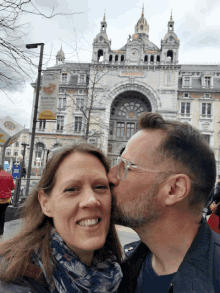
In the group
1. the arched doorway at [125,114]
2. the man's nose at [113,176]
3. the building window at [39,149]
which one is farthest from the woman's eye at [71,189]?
the building window at [39,149]

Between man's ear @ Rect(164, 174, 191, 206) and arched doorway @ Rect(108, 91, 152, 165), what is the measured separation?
3143 cm

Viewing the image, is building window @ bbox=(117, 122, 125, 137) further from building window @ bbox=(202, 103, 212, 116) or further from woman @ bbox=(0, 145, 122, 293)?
woman @ bbox=(0, 145, 122, 293)

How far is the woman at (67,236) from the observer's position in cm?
125

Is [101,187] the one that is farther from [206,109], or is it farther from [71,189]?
[206,109]

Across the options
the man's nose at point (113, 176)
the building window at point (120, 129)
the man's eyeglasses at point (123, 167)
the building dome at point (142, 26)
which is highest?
the building dome at point (142, 26)

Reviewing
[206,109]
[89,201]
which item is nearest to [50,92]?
[89,201]

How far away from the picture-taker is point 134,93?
1324 inches

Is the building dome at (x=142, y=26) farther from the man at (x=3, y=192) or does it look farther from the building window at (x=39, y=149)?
the man at (x=3, y=192)

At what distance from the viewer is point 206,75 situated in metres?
33.7

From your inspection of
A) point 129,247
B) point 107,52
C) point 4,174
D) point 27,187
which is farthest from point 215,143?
point 129,247

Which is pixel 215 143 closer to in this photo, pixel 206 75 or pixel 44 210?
pixel 206 75

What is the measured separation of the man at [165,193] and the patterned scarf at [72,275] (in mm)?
264

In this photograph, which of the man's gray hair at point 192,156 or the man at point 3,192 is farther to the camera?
the man at point 3,192

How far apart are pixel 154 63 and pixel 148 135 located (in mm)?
33598
